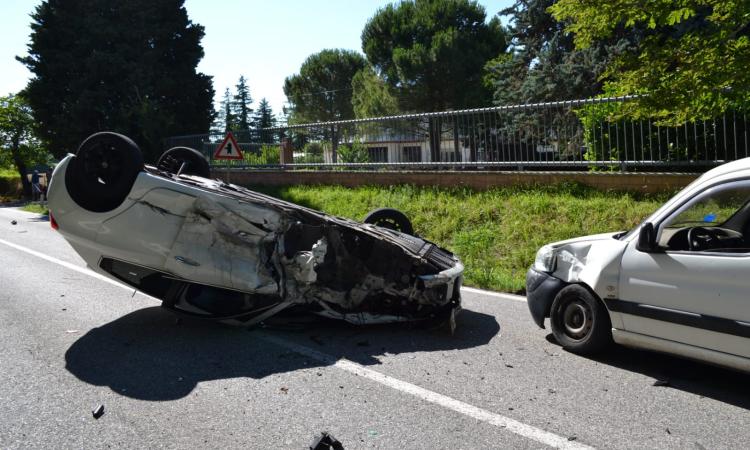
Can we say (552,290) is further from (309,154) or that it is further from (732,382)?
(309,154)

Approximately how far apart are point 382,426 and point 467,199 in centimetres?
834

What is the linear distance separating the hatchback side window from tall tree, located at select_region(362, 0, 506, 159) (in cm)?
2973

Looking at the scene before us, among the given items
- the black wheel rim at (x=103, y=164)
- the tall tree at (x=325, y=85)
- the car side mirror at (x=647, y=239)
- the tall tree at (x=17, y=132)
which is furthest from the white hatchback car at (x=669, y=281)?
the tall tree at (x=325, y=85)

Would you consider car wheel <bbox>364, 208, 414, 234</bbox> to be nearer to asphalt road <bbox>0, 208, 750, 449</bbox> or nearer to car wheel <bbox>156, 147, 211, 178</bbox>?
asphalt road <bbox>0, 208, 750, 449</bbox>

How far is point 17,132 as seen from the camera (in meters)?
37.0

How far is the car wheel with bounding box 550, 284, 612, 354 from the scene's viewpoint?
15.0 feet

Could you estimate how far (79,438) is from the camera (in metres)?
3.40

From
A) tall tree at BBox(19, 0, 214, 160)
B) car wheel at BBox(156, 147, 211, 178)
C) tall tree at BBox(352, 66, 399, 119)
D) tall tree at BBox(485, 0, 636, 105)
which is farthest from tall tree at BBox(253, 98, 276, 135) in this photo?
car wheel at BBox(156, 147, 211, 178)

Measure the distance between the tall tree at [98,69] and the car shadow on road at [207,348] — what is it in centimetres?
2189

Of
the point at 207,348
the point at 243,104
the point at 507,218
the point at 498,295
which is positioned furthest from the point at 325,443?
the point at 243,104

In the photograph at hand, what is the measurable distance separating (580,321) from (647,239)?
3.06ft

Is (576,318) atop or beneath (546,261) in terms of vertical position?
beneath

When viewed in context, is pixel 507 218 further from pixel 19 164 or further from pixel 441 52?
pixel 19 164

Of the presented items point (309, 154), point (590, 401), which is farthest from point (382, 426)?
point (309, 154)
